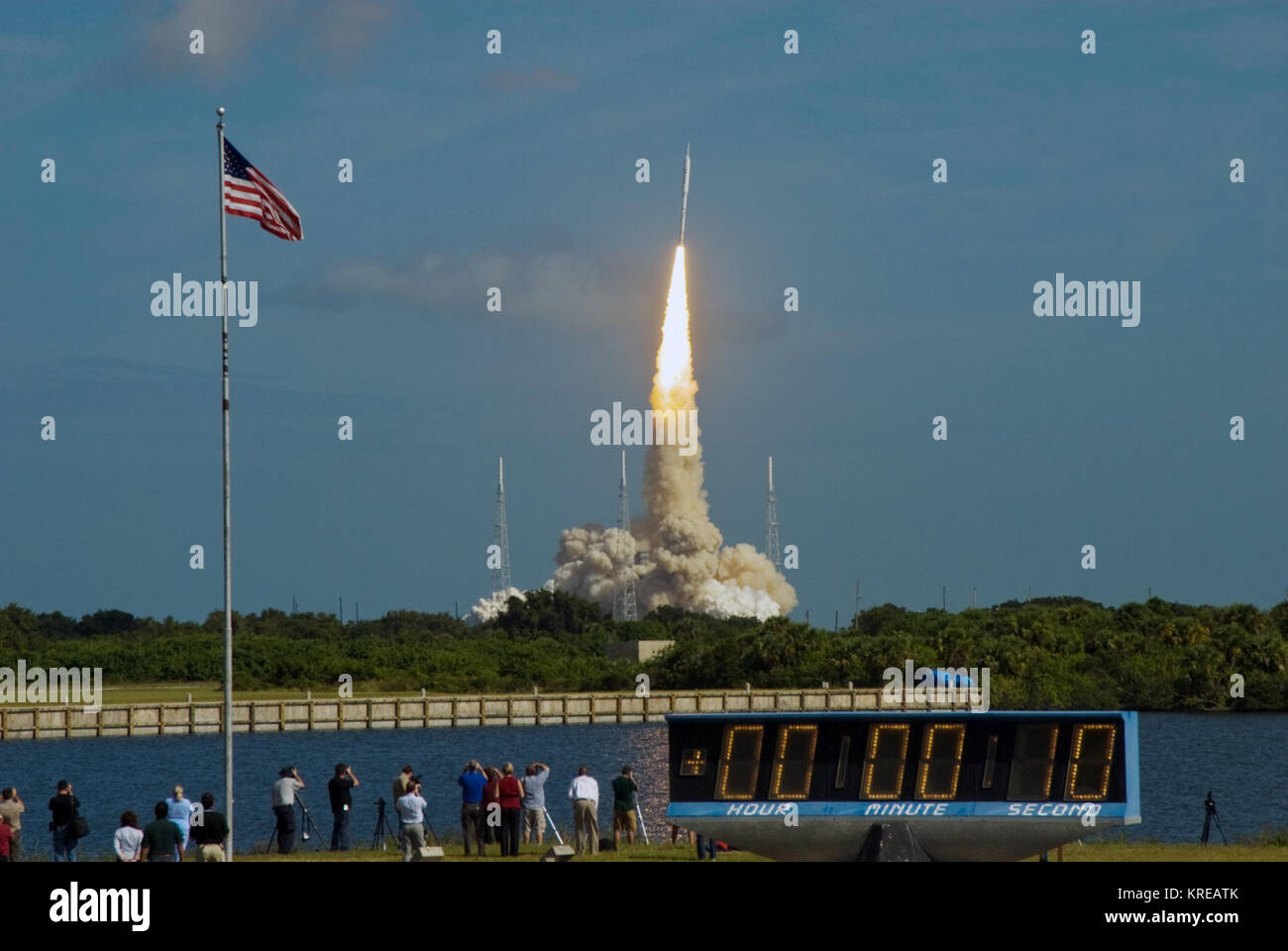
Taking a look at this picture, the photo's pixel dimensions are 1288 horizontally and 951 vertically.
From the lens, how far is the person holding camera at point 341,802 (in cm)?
3816

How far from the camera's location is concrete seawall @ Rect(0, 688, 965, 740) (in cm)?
9588

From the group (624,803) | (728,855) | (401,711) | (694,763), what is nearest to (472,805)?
(624,803)

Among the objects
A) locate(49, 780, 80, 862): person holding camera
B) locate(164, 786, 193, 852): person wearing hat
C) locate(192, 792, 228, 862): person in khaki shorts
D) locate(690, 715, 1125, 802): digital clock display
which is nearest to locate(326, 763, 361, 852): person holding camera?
locate(164, 786, 193, 852): person wearing hat

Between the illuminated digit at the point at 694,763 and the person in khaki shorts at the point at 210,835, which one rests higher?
the illuminated digit at the point at 694,763

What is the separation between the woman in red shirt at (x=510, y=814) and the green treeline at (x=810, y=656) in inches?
2538

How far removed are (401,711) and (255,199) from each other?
228 feet

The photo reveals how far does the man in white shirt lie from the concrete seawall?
6057cm

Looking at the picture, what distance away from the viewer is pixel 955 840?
99.0 feet

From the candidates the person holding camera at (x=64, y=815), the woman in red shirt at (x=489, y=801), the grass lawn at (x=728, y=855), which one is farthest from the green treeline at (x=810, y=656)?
the person holding camera at (x=64, y=815)

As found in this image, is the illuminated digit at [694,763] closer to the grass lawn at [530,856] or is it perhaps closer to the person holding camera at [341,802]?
the grass lawn at [530,856]

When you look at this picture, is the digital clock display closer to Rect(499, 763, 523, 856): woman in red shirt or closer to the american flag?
Rect(499, 763, 523, 856): woman in red shirt

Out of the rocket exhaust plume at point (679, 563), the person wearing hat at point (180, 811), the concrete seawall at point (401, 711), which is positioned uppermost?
the rocket exhaust plume at point (679, 563)
